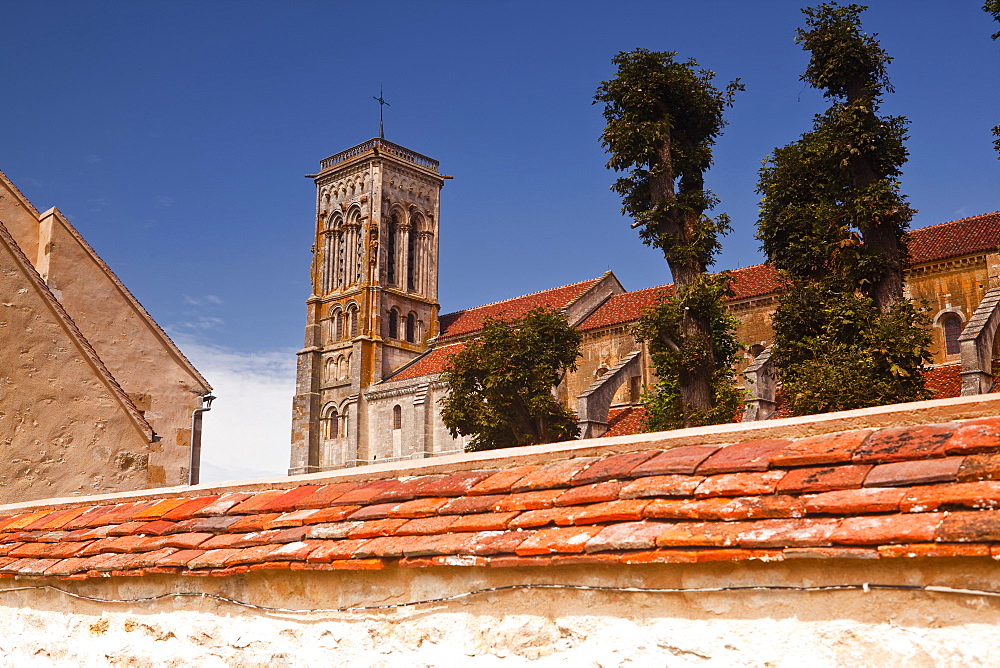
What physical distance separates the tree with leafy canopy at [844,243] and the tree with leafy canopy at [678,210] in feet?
5.78

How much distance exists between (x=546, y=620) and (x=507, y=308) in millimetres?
49807

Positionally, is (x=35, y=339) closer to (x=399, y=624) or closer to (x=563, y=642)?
(x=399, y=624)

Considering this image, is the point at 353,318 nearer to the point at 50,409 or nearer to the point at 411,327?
the point at 411,327

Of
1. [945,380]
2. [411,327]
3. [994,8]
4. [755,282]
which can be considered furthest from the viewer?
[411,327]

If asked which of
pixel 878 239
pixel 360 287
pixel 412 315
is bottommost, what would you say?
pixel 878 239

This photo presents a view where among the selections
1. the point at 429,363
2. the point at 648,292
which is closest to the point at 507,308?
the point at 429,363

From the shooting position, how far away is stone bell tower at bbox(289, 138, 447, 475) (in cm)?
5519

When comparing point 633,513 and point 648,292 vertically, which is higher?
point 648,292

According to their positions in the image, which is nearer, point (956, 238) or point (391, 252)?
point (956, 238)

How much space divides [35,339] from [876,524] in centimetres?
822

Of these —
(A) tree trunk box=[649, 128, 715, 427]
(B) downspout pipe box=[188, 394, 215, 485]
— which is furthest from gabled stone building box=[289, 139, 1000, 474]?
(B) downspout pipe box=[188, 394, 215, 485]

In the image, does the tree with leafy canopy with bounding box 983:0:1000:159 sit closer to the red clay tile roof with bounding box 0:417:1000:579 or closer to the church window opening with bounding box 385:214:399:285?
the red clay tile roof with bounding box 0:417:1000:579

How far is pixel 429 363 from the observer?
5206 centimetres

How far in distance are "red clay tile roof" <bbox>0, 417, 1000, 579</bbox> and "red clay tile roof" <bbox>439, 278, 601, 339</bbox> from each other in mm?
39788
